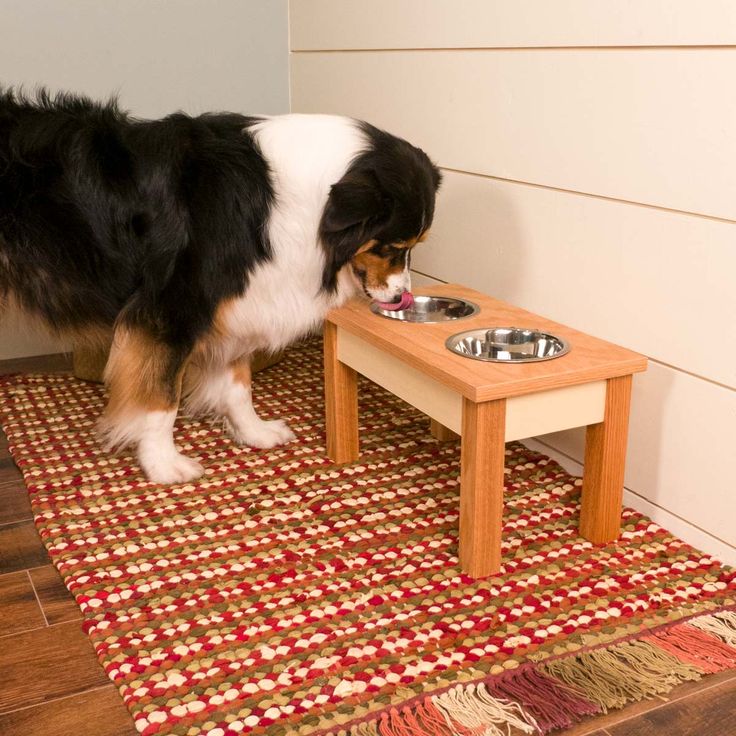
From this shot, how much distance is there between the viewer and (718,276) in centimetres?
161

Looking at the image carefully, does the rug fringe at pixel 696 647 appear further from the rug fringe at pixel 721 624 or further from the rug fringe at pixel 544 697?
the rug fringe at pixel 544 697

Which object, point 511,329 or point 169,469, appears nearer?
point 511,329

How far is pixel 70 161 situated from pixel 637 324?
121 cm

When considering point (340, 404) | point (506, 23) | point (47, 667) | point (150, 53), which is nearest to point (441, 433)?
point (340, 404)

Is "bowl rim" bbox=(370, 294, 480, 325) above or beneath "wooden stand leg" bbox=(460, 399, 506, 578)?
above

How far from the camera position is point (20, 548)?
177 centimetres

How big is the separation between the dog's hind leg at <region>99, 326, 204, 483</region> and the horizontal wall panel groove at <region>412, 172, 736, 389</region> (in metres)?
0.80

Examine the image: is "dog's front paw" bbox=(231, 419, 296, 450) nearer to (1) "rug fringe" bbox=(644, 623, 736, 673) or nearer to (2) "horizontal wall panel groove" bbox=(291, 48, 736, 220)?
(2) "horizontal wall panel groove" bbox=(291, 48, 736, 220)

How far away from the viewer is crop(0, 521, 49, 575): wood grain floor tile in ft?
5.61

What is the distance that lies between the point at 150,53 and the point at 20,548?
5.60ft

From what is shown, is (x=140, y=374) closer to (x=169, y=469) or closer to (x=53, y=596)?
(x=169, y=469)

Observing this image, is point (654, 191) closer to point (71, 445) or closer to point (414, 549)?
point (414, 549)

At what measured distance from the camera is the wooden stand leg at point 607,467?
168 cm

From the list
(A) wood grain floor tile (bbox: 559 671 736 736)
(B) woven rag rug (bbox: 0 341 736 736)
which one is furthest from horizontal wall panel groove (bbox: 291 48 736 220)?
(A) wood grain floor tile (bbox: 559 671 736 736)
